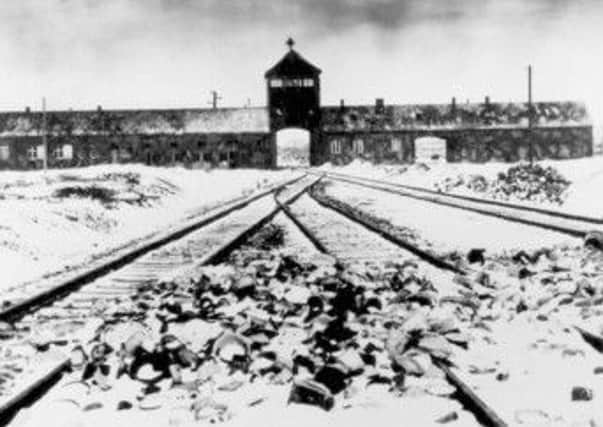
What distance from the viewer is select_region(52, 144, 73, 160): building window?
7438 cm

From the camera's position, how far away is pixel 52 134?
7456 cm

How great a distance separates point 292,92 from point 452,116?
15.9 m

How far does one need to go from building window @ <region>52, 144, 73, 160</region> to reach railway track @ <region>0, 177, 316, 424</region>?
206 feet

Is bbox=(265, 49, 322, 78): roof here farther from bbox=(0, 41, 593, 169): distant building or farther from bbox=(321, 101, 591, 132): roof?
bbox=(321, 101, 591, 132): roof

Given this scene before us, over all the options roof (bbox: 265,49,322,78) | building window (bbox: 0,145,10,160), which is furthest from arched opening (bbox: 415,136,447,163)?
building window (bbox: 0,145,10,160)

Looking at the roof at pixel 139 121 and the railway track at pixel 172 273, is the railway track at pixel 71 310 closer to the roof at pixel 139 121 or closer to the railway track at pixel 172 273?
the railway track at pixel 172 273

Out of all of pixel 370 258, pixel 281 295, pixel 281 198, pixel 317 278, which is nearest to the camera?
pixel 281 295

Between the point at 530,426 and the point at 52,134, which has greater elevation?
the point at 52,134

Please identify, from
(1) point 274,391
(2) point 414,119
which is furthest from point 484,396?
(2) point 414,119

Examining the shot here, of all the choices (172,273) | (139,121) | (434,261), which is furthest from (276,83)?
(172,273)

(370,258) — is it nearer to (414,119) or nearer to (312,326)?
(312,326)

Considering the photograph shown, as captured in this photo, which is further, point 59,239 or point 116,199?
point 116,199

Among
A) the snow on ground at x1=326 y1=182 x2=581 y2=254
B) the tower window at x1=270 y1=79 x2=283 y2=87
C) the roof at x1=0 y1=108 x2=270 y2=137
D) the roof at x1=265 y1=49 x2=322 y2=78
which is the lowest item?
the snow on ground at x1=326 y1=182 x2=581 y2=254

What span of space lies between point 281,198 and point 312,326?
22.4 meters
